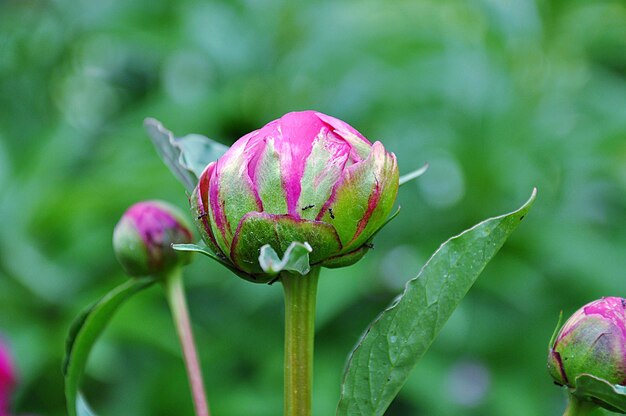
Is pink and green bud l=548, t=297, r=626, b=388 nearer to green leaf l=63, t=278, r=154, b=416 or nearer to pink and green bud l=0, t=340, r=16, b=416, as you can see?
green leaf l=63, t=278, r=154, b=416

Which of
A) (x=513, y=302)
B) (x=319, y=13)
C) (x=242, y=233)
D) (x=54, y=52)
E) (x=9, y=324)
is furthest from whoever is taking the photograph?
(x=54, y=52)

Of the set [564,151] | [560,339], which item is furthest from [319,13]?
[560,339]

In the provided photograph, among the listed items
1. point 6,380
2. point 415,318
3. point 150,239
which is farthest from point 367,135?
point 415,318

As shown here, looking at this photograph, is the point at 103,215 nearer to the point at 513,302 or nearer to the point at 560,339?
the point at 513,302

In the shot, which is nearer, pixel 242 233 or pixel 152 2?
pixel 242 233

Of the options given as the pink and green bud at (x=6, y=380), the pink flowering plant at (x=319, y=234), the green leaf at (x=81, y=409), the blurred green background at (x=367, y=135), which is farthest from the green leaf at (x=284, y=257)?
the blurred green background at (x=367, y=135)

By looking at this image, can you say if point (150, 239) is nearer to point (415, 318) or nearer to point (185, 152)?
point (185, 152)

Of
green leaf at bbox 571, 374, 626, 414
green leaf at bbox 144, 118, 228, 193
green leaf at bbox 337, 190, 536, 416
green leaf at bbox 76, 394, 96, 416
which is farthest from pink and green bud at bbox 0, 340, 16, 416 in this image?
green leaf at bbox 571, 374, 626, 414
